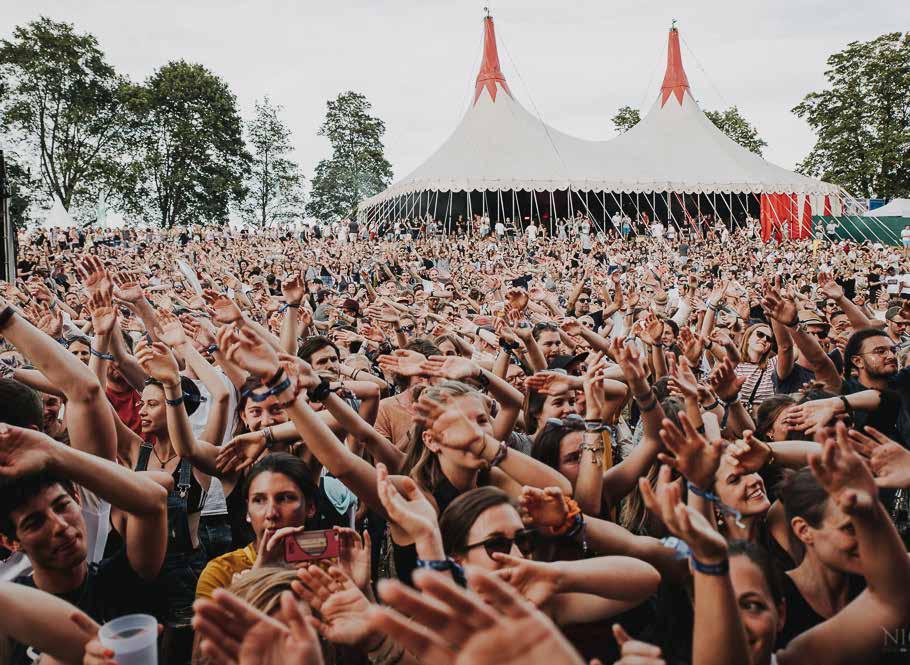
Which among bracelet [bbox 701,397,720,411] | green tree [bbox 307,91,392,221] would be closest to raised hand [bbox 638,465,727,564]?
bracelet [bbox 701,397,720,411]

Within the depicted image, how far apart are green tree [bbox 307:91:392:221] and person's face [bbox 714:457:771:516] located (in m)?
51.4

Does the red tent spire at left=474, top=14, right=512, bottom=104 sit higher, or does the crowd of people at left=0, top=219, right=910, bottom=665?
the red tent spire at left=474, top=14, right=512, bottom=104

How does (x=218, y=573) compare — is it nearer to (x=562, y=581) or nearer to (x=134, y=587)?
(x=134, y=587)

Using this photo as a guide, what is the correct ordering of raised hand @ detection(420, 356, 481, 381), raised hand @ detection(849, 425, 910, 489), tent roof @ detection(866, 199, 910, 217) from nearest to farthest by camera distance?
raised hand @ detection(849, 425, 910, 489)
raised hand @ detection(420, 356, 481, 381)
tent roof @ detection(866, 199, 910, 217)

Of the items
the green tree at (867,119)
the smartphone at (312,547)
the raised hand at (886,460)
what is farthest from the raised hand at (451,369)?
the green tree at (867,119)

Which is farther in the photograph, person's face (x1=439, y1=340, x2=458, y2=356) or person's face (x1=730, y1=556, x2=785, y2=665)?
person's face (x1=439, y1=340, x2=458, y2=356)

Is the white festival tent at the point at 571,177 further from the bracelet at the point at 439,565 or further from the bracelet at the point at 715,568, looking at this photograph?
the bracelet at the point at 715,568

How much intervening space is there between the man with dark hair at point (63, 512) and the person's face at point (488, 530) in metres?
1.01

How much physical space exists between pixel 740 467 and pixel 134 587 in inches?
88.7

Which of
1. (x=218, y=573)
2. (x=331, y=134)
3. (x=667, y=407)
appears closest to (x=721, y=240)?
(x=667, y=407)

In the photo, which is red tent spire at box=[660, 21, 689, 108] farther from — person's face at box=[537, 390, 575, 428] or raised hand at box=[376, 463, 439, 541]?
raised hand at box=[376, 463, 439, 541]

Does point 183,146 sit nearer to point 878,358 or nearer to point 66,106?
point 66,106

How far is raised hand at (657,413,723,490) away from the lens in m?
2.08

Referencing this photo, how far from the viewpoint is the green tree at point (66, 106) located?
33.6m
